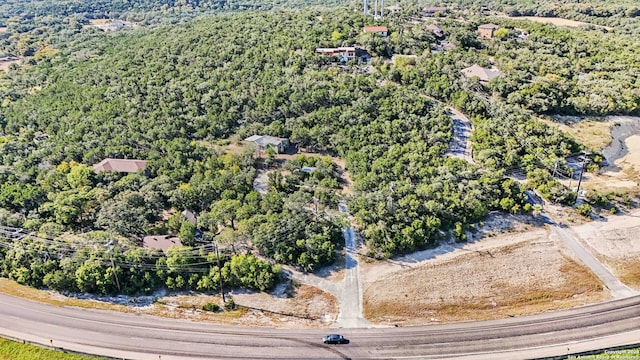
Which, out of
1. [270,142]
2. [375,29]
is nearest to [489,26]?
[375,29]

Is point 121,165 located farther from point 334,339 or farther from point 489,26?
point 489,26

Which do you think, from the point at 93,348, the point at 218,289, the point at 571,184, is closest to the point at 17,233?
the point at 93,348

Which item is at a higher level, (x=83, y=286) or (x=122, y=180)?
(x=122, y=180)

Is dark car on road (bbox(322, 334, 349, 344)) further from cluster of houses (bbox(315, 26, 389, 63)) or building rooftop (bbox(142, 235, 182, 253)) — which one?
cluster of houses (bbox(315, 26, 389, 63))

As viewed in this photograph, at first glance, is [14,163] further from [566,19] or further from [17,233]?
[566,19]

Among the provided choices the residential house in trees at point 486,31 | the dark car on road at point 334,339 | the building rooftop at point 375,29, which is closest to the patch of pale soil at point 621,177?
the dark car on road at point 334,339

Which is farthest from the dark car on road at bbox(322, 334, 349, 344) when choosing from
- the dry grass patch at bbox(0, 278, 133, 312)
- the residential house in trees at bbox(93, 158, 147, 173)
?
the residential house in trees at bbox(93, 158, 147, 173)

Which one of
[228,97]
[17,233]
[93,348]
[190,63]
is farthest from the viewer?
[190,63]
